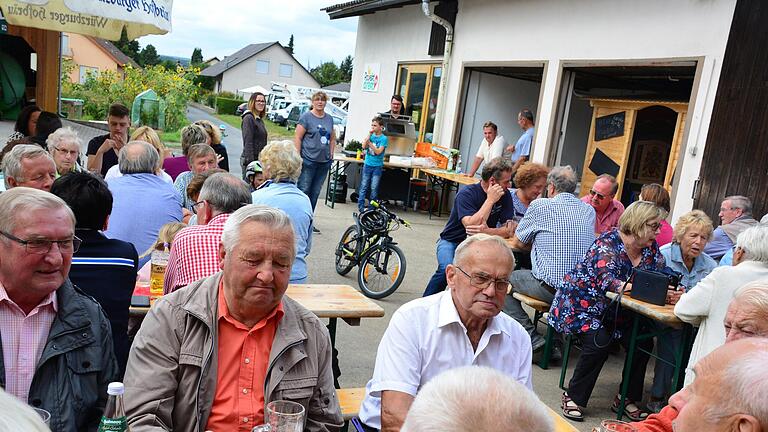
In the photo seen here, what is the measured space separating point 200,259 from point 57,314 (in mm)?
1081

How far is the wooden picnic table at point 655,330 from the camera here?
460 cm

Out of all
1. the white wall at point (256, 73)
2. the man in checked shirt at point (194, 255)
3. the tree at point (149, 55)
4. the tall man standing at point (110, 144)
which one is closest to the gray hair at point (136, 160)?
the man in checked shirt at point (194, 255)

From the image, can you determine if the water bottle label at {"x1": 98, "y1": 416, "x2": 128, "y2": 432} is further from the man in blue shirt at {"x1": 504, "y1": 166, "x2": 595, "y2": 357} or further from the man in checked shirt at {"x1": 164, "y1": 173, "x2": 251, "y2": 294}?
the man in blue shirt at {"x1": 504, "y1": 166, "x2": 595, "y2": 357}

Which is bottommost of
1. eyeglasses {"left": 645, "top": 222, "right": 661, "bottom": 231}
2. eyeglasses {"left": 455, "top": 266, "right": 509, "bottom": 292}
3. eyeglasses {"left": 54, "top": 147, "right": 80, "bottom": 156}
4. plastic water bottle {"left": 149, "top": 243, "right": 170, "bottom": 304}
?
plastic water bottle {"left": 149, "top": 243, "right": 170, "bottom": 304}

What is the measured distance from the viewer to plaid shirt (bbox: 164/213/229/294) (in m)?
3.46

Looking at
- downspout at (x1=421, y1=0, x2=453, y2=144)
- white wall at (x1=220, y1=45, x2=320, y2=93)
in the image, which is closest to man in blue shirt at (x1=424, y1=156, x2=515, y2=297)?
downspout at (x1=421, y1=0, x2=453, y2=144)

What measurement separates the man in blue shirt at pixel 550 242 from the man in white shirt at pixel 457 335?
2606 mm

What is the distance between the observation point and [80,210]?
3115 mm

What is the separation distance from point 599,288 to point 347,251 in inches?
140

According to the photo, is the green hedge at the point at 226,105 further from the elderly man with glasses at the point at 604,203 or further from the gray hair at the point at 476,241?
the gray hair at the point at 476,241

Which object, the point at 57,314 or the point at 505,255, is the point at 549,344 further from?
the point at 57,314

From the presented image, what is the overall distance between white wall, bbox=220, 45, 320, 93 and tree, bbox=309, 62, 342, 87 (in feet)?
14.6

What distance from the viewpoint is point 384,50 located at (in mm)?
16547

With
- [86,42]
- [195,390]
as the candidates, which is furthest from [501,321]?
[86,42]
